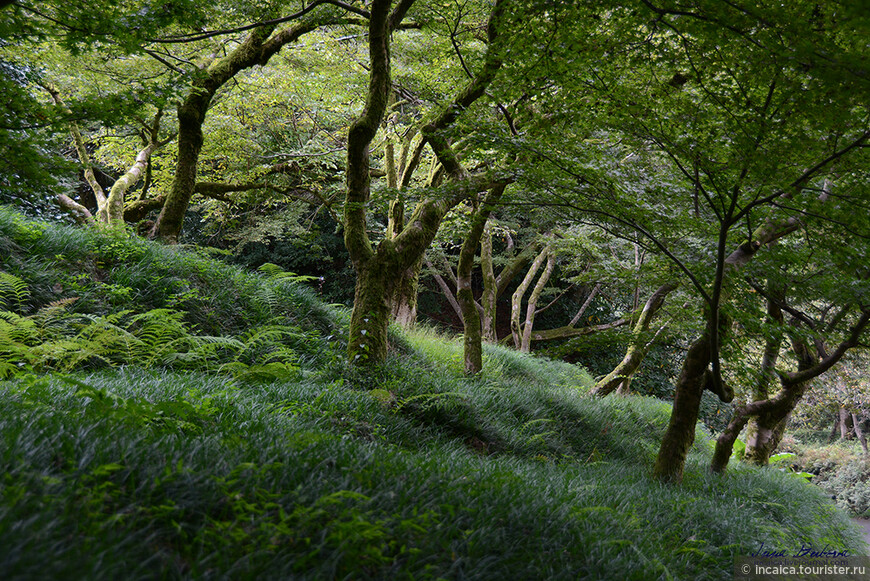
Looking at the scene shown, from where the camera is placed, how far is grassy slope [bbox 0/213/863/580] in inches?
66.8

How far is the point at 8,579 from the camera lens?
4.24 feet

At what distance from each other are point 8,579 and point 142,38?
4.21m

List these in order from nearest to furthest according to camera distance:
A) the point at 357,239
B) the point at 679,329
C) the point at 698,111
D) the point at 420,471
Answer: the point at 420,471 < the point at 698,111 < the point at 357,239 < the point at 679,329

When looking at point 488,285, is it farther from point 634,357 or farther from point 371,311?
point 371,311

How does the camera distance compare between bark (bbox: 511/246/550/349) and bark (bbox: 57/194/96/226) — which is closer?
bark (bbox: 57/194/96/226)

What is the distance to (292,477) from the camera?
2.28 metres

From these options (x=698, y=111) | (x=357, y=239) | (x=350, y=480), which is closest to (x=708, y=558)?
(x=350, y=480)

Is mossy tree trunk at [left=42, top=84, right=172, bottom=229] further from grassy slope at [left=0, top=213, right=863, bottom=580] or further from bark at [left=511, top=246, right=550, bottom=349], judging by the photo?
bark at [left=511, top=246, right=550, bottom=349]

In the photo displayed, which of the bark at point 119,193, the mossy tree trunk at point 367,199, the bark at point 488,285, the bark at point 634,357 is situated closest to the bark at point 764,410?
the bark at point 634,357

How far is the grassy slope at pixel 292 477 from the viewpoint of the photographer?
66.8 inches

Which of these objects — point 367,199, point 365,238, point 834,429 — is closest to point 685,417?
point 365,238

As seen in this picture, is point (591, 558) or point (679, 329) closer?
point (591, 558)

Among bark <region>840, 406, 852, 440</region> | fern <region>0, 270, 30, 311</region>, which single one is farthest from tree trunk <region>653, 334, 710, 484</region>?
bark <region>840, 406, 852, 440</region>

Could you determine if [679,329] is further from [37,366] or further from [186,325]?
[37,366]
